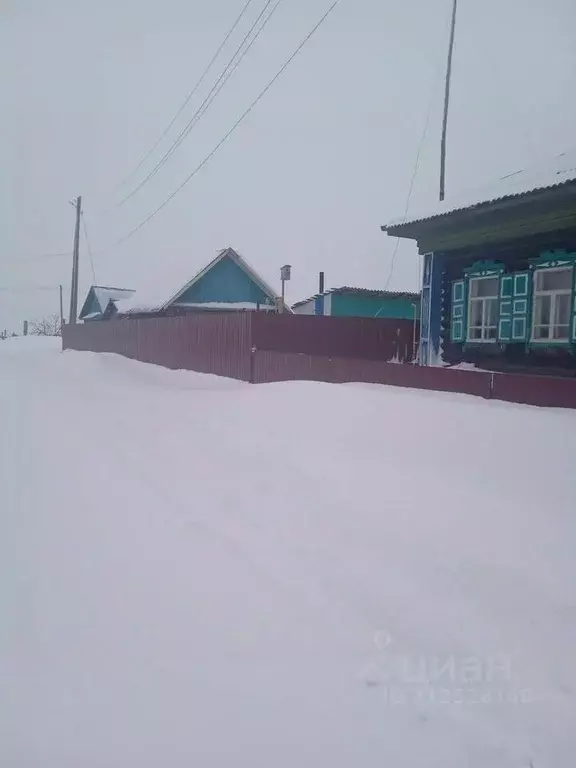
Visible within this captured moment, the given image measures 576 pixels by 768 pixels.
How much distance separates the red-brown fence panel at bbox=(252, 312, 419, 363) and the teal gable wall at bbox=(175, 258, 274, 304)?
43.2 feet

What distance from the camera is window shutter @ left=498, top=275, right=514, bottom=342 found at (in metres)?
→ 11.8

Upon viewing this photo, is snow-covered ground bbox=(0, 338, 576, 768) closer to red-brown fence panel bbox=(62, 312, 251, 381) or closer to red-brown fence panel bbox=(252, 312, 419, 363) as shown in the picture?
red-brown fence panel bbox=(252, 312, 419, 363)

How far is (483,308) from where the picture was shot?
41.6 feet

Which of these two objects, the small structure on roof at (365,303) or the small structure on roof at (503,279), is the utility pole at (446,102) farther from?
the small structure on roof at (503,279)

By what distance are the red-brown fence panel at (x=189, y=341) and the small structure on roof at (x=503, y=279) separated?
4.24 m

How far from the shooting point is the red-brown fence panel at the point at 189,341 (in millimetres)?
14461

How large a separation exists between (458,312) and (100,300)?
1245 inches

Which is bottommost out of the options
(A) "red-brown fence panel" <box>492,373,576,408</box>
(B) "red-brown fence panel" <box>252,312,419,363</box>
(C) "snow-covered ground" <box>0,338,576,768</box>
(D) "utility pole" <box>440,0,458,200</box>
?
(C) "snow-covered ground" <box>0,338,576,768</box>

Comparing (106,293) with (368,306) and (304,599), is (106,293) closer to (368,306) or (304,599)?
(368,306)

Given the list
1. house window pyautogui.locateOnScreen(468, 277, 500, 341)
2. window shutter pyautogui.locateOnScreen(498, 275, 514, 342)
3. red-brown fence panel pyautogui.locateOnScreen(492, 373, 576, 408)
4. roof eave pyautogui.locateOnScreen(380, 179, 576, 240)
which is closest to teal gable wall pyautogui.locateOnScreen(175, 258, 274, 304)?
roof eave pyautogui.locateOnScreen(380, 179, 576, 240)

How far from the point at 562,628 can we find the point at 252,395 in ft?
25.1

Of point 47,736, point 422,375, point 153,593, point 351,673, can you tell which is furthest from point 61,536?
point 422,375

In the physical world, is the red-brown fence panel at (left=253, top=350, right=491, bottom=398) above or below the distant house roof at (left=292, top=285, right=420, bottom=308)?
below

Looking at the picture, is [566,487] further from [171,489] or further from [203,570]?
[171,489]
